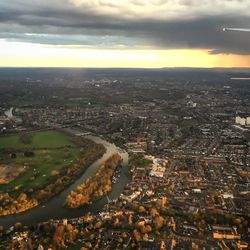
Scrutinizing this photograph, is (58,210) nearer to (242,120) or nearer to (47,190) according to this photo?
(47,190)

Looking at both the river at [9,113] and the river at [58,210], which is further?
the river at [9,113]

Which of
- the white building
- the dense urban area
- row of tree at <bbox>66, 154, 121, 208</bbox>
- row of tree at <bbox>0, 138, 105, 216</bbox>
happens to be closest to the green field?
row of tree at <bbox>0, 138, 105, 216</bbox>

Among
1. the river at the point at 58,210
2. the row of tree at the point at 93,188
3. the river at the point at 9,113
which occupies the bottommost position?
the river at the point at 9,113

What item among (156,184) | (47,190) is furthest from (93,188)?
(156,184)

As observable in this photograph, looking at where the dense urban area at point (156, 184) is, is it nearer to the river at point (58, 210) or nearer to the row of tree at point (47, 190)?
the row of tree at point (47, 190)

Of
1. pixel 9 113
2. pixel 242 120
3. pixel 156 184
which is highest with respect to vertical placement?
pixel 242 120

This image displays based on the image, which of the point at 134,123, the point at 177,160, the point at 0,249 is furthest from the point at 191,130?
the point at 0,249

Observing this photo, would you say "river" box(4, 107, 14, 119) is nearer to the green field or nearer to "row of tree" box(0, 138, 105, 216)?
the green field

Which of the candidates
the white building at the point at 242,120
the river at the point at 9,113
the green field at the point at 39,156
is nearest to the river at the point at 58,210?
the green field at the point at 39,156

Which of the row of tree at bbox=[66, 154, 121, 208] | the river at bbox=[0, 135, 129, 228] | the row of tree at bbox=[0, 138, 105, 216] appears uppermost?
the row of tree at bbox=[66, 154, 121, 208]
